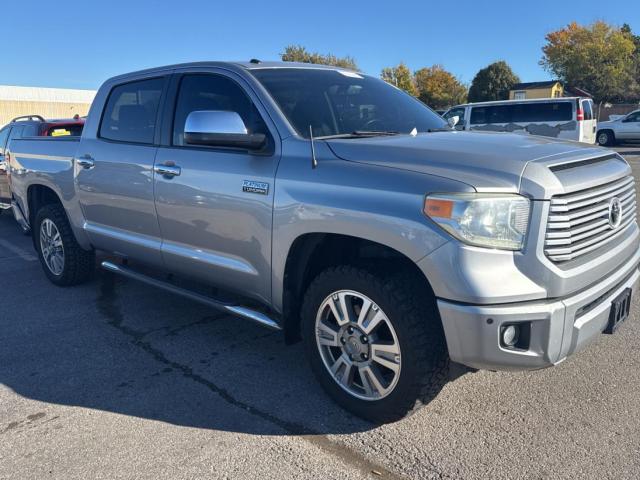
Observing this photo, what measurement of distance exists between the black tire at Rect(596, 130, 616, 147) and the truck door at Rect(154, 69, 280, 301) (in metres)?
25.6

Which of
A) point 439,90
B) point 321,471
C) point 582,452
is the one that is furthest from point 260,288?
point 439,90

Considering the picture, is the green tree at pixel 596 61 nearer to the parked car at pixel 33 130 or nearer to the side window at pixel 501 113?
the side window at pixel 501 113

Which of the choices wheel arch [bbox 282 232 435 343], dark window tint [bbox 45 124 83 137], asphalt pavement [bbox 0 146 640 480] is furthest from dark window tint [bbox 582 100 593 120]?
wheel arch [bbox 282 232 435 343]

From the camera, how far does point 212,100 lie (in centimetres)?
394

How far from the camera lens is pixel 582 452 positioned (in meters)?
2.75

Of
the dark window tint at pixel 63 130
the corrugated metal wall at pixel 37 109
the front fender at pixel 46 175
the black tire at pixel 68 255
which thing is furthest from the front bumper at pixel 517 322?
the corrugated metal wall at pixel 37 109

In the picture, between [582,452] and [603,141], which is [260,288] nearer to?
[582,452]

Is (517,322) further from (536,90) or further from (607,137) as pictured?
(536,90)

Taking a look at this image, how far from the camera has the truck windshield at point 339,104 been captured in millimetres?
3555

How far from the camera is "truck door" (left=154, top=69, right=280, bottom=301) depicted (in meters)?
3.38

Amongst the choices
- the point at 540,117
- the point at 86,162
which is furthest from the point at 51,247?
the point at 540,117

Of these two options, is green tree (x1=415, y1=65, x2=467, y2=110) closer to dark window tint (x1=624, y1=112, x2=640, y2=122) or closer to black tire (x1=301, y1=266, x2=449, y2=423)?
dark window tint (x1=624, y1=112, x2=640, y2=122)

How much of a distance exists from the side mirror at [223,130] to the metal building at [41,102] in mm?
45315

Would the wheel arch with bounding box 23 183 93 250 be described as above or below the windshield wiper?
below
